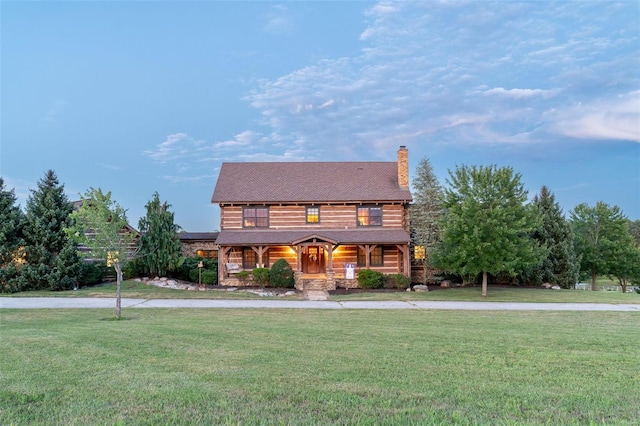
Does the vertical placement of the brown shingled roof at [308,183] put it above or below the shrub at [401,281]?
above

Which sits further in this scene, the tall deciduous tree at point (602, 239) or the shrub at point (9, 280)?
the tall deciduous tree at point (602, 239)

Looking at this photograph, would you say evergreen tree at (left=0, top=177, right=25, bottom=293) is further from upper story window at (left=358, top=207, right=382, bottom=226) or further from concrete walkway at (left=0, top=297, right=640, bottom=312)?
upper story window at (left=358, top=207, right=382, bottom=226)

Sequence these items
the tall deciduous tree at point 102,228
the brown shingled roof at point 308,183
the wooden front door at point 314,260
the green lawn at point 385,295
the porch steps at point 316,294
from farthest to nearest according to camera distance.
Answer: the wooden front door at point 314,260 → the brown shingled roof at point 308,183 → the porch steps at point 316,294 → the green lawn at point 385,295 → the tall deciduous tree at point 102,228

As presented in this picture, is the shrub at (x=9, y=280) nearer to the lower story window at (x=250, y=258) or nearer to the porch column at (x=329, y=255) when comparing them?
the lower story window at (x=250, y=258)

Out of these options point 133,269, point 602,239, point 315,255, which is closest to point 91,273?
point 133,269

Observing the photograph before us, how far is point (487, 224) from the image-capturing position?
2252 cm

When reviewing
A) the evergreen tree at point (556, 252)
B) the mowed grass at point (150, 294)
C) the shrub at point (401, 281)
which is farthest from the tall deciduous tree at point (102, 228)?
the evergreen tree at point (556, 252)

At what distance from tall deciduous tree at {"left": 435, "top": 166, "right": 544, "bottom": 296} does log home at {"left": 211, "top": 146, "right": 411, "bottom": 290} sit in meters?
5.33

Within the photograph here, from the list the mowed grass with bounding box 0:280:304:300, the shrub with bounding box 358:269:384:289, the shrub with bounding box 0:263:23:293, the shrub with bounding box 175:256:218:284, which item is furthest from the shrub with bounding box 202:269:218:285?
the shrub with bounding box 0:263:23:293

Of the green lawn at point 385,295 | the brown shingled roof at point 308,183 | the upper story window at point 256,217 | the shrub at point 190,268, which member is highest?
the brown shingled roof at point 308,183

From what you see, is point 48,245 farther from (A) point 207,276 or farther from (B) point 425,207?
(B) point 425,207

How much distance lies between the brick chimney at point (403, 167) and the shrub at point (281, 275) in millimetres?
9887

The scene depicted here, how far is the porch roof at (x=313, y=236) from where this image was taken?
2815 cm

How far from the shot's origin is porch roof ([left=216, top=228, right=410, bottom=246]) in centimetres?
2815
